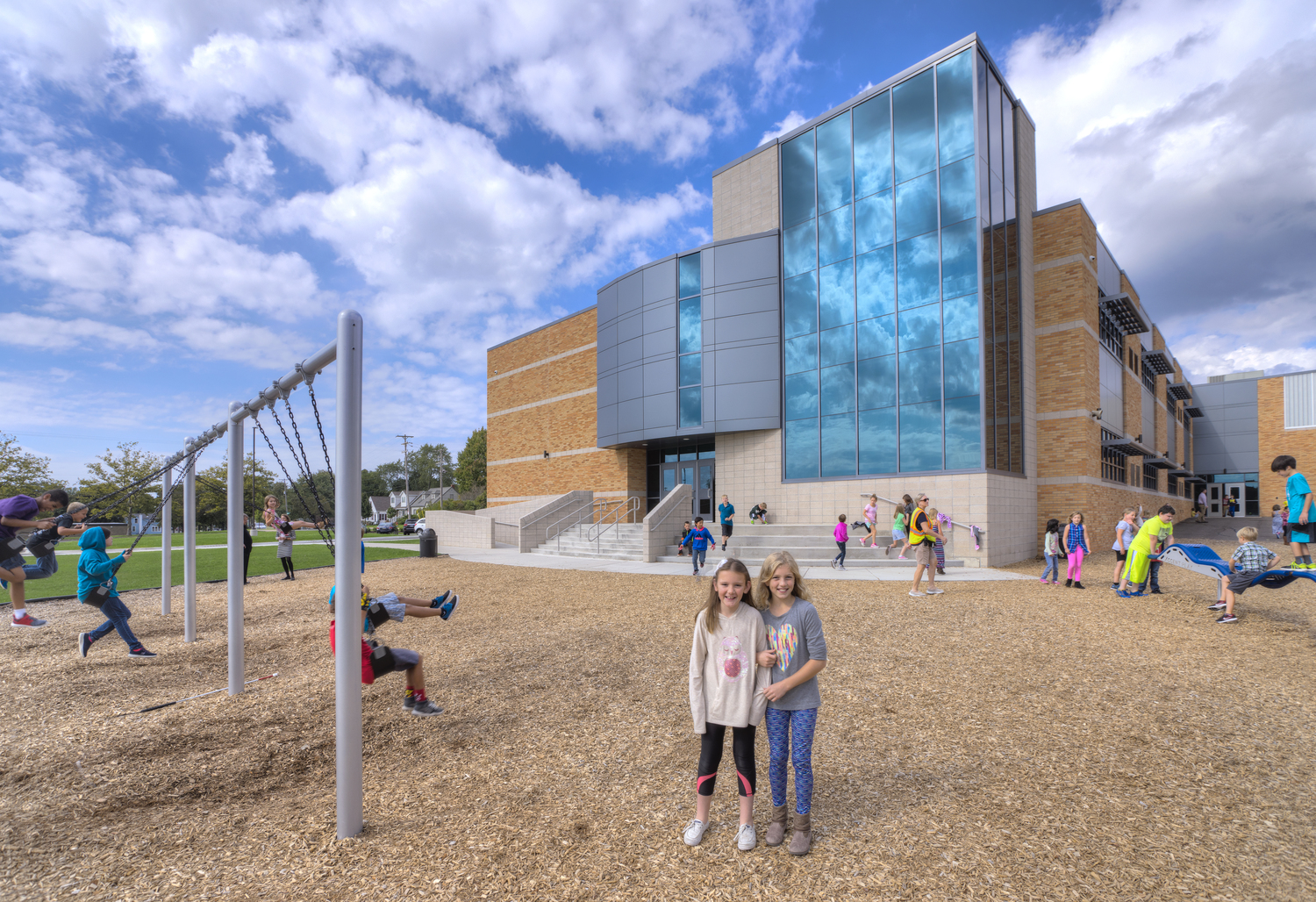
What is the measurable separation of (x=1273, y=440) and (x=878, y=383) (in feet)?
136

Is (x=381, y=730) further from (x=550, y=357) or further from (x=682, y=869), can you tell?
(x=550, y=357)

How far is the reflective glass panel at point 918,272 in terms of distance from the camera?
17.1m

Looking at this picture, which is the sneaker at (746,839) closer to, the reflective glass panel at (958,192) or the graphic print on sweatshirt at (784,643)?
the graphic print on sweatshirt at (784,643)

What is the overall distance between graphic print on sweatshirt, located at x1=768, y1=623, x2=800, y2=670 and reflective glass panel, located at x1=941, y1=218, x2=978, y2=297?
1667cm

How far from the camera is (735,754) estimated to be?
9.50 ft

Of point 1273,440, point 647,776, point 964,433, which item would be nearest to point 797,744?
point 647,776

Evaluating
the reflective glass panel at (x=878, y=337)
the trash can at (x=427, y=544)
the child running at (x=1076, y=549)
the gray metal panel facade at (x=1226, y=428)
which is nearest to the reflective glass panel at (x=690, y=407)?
the reflective glass panel at (x=878, y=337)

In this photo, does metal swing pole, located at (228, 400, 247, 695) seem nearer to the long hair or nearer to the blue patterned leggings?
the long hair

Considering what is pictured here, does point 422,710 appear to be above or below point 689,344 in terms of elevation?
below

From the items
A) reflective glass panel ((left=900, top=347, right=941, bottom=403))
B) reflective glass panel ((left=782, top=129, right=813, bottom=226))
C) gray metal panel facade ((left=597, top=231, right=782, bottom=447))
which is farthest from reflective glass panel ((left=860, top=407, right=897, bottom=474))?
reflective glass panel ((left=782, top=129, right=813, bottom=226))

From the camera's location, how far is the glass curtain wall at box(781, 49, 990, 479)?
54.6 ft

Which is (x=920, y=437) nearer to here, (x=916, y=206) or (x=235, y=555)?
(x=916, y=206)

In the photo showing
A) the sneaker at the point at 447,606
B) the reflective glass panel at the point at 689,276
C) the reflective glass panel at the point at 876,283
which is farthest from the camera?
the reflective glass panel at the point at 689,276

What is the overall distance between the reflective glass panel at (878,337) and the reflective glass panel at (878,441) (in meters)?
1.84
